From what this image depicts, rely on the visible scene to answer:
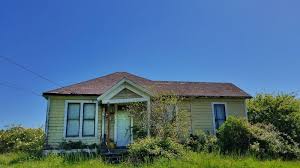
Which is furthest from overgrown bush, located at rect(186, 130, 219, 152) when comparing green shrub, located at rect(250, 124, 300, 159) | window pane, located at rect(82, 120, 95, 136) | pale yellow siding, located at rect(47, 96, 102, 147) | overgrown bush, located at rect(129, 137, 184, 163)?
window pane, located at rect(82, 120, 95, 136)

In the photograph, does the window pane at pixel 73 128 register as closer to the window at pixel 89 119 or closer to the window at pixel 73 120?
the window at pixel 73 120

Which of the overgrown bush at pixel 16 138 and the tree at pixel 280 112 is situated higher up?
the tree at pixel 280 112

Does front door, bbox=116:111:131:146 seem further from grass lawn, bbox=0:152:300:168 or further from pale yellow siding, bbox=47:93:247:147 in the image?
grass lawn, bbox=0:152:300:168

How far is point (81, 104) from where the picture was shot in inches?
701

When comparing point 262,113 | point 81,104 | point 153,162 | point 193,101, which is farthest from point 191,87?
point 153,162

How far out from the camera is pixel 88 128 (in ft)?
57.5

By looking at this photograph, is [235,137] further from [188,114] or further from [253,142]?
[188,114]

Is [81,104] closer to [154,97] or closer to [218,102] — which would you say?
[154,97]

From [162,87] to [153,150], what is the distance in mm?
9177

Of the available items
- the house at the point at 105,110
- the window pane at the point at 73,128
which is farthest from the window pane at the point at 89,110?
the window pane at the point at 73,128

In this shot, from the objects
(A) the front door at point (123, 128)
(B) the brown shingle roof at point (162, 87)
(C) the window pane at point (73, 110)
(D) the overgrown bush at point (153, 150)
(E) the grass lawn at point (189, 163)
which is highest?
(B) the brown shingle roof at point (162, 87)

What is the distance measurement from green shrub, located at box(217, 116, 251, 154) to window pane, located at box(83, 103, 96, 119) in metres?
7.89

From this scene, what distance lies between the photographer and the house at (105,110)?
1708 centimetres

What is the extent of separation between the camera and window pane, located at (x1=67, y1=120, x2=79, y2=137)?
679 inches
